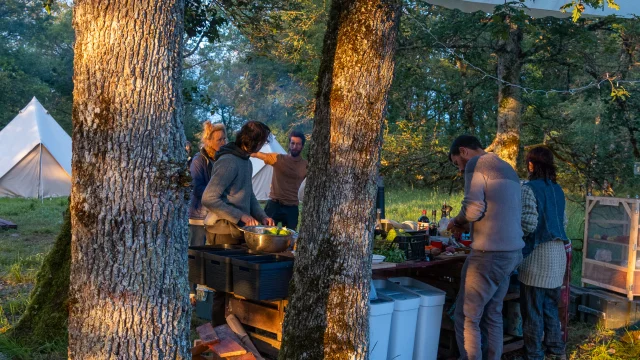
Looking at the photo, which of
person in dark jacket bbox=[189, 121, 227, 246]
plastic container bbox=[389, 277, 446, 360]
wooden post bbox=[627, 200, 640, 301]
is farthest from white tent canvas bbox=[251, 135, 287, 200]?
plastic container bbox=[389, 277, 446, 360]

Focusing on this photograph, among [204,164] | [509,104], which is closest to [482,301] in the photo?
[204,164]

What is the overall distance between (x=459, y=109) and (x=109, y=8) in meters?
10.2

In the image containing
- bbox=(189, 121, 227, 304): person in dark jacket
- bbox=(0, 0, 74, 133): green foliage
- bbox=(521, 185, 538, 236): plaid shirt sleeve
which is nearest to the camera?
bbox=(521, 185, 538, 236): plaid shirt sleeve

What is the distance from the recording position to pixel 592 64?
9.12 m

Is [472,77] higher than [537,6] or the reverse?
higher

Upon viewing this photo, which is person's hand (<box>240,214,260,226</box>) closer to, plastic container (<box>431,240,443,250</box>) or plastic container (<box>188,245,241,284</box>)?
plastic container (<box>188,245,241,284</box>)

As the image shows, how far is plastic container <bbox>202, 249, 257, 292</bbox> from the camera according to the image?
4.04m

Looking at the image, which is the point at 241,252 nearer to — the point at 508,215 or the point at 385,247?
the point at 385,247

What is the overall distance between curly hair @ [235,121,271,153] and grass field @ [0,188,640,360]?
6.38 ft

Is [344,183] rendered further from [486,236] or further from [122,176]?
[122,176]

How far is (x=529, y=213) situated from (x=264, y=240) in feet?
6.25

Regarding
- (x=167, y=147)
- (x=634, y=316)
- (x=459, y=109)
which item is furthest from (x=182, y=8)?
(x=459, y=109)

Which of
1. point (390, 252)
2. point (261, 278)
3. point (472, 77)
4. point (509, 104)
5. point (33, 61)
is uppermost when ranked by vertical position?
point (33, 61)

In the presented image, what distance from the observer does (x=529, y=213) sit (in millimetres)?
4586
